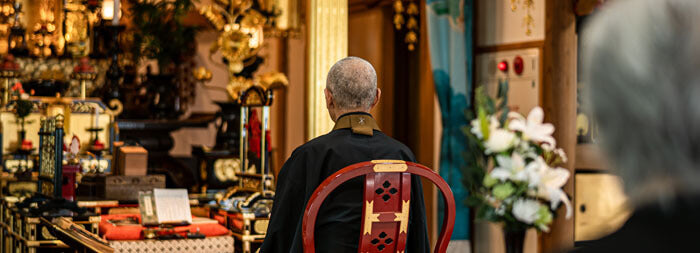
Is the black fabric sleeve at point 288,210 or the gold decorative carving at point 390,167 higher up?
the gold decorative carving at point 390,167

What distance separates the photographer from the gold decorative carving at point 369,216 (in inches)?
97.1

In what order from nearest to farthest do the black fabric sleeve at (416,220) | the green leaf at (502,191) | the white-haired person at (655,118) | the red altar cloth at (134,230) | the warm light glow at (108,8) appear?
the white-haired person at (655,118)
the black fabric sleeve at (416,220)
the green leaf at (502,191)
the red altar cloth at (134,230)
the warm light glow at (108,8)

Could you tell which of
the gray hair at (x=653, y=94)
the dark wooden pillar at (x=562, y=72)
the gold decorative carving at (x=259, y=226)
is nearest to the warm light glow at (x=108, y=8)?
the dark wooden pillar at (x=562, y=72)

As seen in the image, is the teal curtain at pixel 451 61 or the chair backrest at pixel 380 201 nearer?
the chair backrest at pixel 380 201

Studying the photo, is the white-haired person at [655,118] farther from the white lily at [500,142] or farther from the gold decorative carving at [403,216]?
the white lily at [500,142]

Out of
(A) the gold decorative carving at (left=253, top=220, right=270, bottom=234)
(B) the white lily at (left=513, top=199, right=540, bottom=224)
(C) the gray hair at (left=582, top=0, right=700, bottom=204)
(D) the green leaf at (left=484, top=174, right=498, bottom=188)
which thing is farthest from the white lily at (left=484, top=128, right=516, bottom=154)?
(C) the gray hair at (left=582, top=0, right=700, bottom=204)

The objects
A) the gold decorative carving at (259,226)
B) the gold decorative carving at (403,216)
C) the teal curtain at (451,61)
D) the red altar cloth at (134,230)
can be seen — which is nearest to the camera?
the gold decorative carving at (403,216)

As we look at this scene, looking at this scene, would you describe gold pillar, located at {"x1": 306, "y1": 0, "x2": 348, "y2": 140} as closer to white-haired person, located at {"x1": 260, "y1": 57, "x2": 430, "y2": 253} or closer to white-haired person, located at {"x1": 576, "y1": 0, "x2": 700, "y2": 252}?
white-haired person, located at {"x1": 260, "y1": 57, "x2": 430, "y2": 253}

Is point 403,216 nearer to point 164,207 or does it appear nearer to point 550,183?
point 550,183

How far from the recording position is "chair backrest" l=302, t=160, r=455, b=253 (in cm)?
239

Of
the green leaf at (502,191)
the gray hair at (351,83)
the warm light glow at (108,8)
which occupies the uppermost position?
the warm light glow at (108,8)

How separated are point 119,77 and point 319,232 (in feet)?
26.7

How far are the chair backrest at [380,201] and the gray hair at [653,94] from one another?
1612 mm

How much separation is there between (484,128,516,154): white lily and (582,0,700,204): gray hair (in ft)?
11.5
